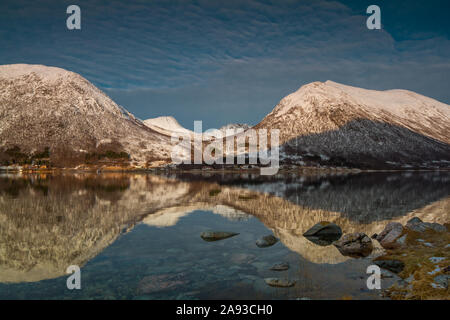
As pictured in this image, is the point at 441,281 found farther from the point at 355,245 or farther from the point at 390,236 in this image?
the point at 390,236

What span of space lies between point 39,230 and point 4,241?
12.0 ft

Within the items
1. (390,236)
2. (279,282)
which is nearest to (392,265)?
(390,236)

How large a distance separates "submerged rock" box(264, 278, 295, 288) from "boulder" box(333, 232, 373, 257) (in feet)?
26.2

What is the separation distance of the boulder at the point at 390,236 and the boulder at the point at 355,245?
1457mm

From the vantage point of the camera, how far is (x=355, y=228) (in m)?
31.3

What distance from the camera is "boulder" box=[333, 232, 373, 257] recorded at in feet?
75.3

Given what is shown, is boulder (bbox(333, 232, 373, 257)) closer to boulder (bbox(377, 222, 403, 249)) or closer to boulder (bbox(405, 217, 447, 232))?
boulder (bbox(377, 222, 403, 249))

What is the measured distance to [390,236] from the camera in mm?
25672

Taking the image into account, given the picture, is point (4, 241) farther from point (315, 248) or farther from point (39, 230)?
point (315, 248)

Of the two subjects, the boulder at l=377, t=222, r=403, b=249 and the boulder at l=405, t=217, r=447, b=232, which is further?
the boulder at l=405, t=217, r=447, b=232

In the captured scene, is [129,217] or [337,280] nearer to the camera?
[337,280]

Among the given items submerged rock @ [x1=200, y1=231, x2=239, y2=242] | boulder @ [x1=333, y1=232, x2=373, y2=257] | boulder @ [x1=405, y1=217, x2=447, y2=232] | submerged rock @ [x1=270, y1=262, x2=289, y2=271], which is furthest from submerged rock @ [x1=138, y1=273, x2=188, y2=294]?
boulder @ [x1=405, y1=217, x2=447, y2=232]
